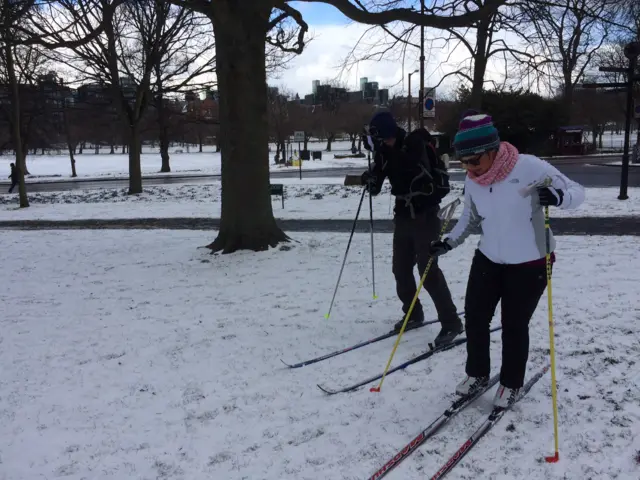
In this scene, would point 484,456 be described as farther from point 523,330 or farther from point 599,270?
point 599,270

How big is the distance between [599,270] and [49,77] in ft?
82.5

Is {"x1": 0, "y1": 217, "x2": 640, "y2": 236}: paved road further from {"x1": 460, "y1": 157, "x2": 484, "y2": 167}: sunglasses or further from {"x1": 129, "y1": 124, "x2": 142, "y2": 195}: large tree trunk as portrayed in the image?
{"x1": 460, "y1": 157, "x2": 484, "y2": 167}: sunglasses

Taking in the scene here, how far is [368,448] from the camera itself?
3.07 metres

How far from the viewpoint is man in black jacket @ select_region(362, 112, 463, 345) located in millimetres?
4426

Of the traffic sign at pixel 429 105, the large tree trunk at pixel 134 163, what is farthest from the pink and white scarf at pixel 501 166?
the large tree trunk at pixel 134 163

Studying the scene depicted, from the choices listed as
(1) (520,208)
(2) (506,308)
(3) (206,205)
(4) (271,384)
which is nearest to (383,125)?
(1) (520,208)

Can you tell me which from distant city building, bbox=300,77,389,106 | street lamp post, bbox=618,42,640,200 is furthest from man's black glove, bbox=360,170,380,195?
distant city building, bbox=300,77,389,106

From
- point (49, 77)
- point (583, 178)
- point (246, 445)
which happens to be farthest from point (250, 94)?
point (49, 77)

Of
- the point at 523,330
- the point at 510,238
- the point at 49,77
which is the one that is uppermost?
the point at 49,77

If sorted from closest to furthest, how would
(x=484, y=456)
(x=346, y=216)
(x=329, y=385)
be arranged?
(x=484, y=456) < (x=329, y=385) < (x=346, y=216)

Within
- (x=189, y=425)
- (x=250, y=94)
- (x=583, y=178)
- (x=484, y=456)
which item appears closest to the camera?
(x=484, y=456)

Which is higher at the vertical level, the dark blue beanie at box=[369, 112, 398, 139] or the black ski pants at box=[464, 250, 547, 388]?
the dark blue beanie at box=[369, 112, 398, 139]

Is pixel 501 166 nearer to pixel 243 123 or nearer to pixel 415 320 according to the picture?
pixel 415 320

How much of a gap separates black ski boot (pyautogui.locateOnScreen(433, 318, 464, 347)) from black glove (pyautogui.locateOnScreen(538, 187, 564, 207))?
1.83 meters
